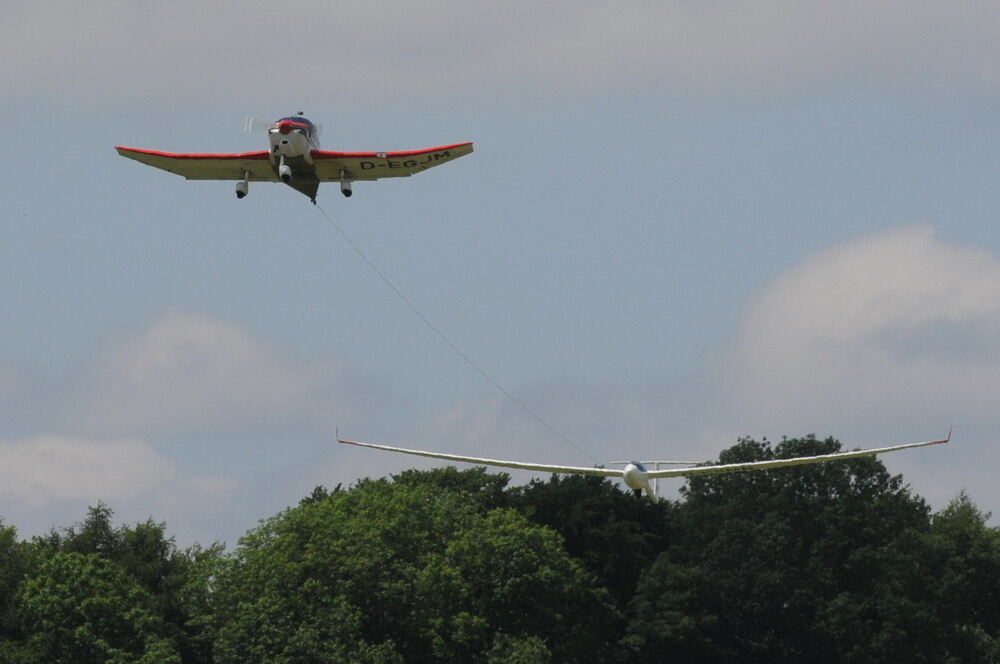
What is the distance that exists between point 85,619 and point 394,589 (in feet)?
52.9

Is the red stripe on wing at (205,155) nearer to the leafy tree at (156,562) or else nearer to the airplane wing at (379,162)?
the airplane wing at (379,162)

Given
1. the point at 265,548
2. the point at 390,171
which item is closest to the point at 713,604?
the point at 265,548

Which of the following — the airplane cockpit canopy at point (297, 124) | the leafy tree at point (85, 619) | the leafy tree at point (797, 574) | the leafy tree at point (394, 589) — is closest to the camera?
the airplane cockpit canopy at point (297, 124)

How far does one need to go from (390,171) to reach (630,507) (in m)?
61.8

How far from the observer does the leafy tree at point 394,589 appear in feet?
352

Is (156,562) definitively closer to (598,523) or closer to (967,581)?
(598,523)

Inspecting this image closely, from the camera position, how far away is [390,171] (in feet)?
250

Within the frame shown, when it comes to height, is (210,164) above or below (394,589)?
above

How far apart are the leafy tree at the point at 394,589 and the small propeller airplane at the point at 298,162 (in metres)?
34.4

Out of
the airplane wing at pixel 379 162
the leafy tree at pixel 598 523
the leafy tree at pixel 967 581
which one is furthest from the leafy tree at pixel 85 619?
the leafy tree at pixel 967 581

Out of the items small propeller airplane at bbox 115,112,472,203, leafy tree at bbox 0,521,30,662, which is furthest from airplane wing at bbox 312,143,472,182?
leafy tree at bbox 0,521,30,662

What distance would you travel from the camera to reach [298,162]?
7294cm

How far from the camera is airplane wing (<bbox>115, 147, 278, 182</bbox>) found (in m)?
75.2

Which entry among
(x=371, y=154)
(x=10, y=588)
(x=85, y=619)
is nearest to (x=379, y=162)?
(x=371, y=154)
